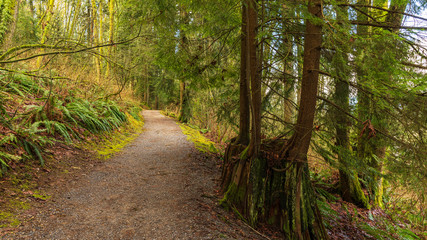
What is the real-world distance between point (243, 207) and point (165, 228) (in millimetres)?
1472

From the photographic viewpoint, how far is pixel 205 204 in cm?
405

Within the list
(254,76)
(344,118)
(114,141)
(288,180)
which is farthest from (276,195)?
(114,141)

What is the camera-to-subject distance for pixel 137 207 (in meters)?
3.65

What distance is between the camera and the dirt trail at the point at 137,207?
9.32ft

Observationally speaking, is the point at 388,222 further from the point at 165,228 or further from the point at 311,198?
the point at 165,228

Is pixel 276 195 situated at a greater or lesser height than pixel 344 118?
lesser

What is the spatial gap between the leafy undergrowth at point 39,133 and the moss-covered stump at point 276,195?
3.03 meters

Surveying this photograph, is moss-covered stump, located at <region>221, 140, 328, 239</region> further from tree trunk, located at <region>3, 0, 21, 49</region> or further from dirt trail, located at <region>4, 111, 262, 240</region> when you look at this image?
tree trunk, located at <region>3, 0, 21, 49</region>

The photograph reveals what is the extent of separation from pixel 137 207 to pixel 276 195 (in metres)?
2.24

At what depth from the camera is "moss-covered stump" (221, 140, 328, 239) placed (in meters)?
3.64

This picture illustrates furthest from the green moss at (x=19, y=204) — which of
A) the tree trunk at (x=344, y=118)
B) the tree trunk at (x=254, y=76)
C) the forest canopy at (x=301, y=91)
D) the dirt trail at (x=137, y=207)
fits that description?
the tree trunk at (x=344, y=118)

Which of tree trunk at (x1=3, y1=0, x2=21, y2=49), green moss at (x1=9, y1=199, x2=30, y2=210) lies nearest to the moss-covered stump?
green moss at (x1=9, y1=199, x2=30, y2=210)

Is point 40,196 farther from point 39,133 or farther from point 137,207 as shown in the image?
point 39,133

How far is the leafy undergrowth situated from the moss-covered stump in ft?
9.96
